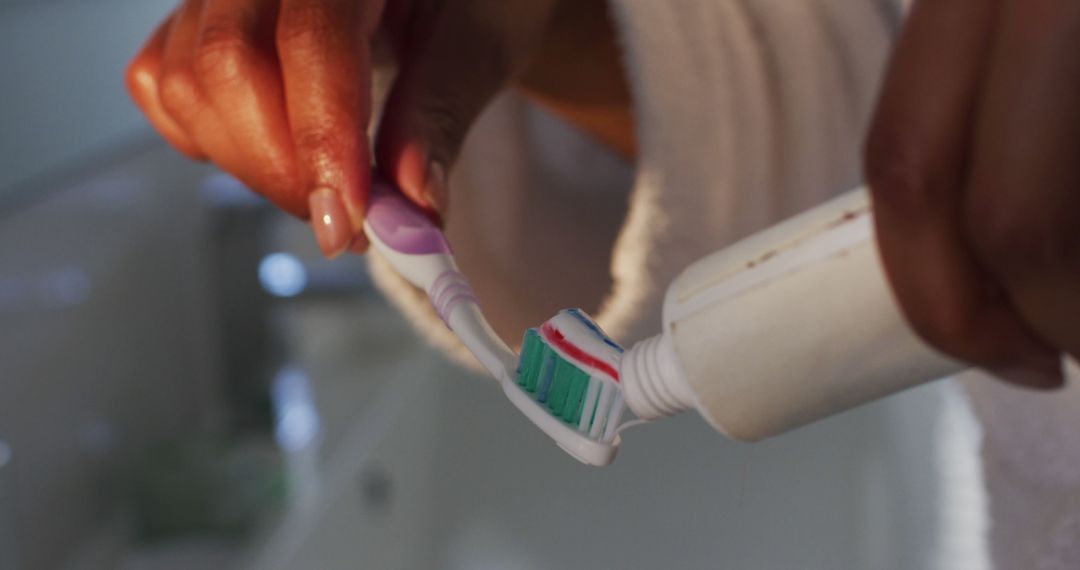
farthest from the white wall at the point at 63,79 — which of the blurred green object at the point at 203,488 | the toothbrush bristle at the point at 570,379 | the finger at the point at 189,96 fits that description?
the toothbrush bristle at the point at 570,379

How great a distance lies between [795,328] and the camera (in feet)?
0.33

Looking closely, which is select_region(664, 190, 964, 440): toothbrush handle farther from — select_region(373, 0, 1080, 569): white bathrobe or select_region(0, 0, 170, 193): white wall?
select_region(0, 0, 170, 193): white wall

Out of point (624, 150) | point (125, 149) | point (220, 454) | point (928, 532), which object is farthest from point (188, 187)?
point (928, 532)

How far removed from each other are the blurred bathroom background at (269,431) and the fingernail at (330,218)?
0.05 m

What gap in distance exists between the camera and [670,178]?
0.26 meters

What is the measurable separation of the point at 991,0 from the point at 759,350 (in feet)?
0.13

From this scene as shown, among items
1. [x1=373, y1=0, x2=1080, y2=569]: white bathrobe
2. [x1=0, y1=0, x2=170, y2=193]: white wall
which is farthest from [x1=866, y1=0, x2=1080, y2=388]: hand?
[x1=0, y1=0, x2=170, y2=193]: white wall

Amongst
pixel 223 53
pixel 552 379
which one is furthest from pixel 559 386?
pixel 223 53

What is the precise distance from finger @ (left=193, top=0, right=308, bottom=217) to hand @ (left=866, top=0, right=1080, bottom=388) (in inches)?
5.1

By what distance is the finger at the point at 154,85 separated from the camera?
0.74ft

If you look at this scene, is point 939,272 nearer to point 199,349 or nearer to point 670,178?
point 670,178

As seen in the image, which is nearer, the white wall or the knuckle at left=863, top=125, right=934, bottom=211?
the knuckle at left=863, top=125, right=934, bottom=211

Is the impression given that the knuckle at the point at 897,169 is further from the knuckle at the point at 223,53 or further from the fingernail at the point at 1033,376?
the knuckle at the point at 223,53

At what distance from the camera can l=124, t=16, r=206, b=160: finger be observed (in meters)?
0.22
